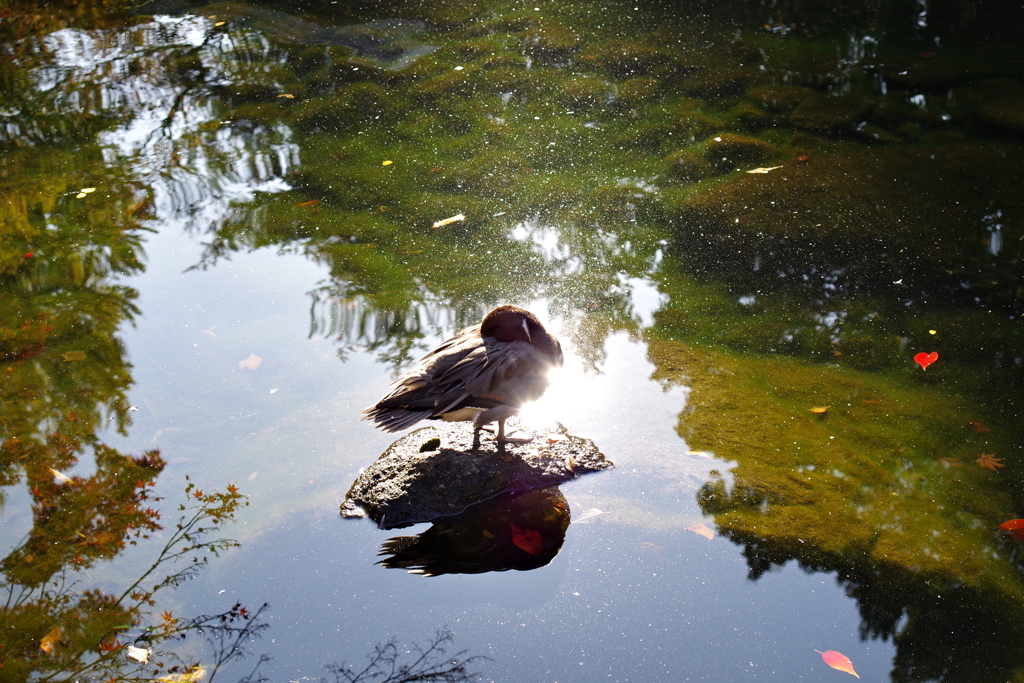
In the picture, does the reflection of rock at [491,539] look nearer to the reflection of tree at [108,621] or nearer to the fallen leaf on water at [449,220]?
the reflection of tree at [108,621]

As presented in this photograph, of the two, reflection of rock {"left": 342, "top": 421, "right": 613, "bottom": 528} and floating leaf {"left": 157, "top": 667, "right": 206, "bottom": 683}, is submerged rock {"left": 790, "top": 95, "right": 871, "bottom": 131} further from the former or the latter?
floating leaf {"left": 157, "top": 667, "right": 206, "bottom": 683}

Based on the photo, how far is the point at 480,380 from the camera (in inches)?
134

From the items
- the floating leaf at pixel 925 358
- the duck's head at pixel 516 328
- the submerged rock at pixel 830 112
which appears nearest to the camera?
the duck's head at pixel 516 328

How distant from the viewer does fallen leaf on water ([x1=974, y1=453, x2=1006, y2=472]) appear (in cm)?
347

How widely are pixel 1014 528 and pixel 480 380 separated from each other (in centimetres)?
242

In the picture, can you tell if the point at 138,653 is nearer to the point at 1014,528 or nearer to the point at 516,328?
the point at 516,328

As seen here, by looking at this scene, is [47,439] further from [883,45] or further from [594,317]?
[883,45]

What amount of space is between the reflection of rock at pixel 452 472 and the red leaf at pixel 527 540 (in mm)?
226

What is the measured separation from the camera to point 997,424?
3.71 metres

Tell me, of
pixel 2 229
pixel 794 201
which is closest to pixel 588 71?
pixel 794 201


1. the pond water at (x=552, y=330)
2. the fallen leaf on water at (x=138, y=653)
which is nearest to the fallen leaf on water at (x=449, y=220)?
the pond water at (x=552, y=330)

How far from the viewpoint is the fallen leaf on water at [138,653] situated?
107 inches

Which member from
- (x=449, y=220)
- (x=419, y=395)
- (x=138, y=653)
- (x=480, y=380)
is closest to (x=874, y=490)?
(x=480, y=380)

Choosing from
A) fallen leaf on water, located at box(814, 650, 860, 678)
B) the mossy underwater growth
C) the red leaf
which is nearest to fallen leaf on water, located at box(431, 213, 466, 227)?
the mossy underwater growth
